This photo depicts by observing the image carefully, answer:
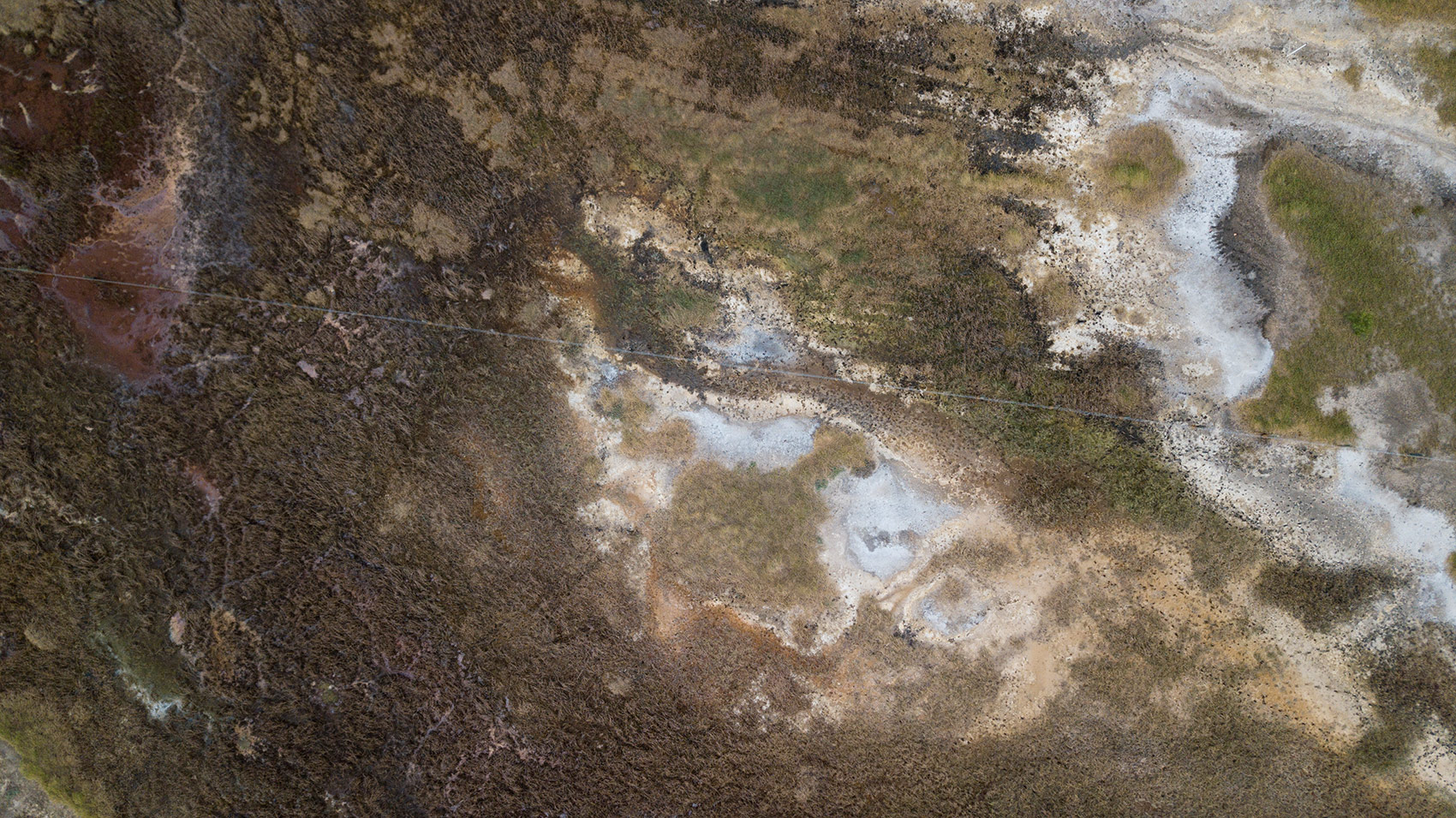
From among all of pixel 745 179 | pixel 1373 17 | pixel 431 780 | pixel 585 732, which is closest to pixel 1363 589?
pixel 1373 17

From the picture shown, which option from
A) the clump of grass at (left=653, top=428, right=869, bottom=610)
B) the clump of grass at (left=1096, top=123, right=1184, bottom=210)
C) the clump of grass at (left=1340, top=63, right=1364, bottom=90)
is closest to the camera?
the clump of grass at (left=1340, top=63, right=1364, bottom=90)

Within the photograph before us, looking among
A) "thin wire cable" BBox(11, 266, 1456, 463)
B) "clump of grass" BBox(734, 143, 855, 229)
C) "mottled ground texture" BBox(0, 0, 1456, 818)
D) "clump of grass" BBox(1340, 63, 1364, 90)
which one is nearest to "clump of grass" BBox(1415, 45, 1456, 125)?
"mottled ground texture" BBox(0, 0, 1456, 818)

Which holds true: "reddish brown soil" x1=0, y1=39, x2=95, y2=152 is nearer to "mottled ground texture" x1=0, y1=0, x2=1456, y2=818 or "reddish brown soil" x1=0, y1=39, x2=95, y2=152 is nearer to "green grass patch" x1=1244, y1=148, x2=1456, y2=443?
"mottled ground texture" x1=0, y1=0, x2=1456, y2=818

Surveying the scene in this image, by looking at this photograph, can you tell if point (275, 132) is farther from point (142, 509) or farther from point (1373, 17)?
point (1373, 17)

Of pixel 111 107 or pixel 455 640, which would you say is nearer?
pixel 111 107

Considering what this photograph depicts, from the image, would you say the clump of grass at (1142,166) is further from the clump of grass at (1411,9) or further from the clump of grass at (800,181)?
the clump of grass at (800,181)
